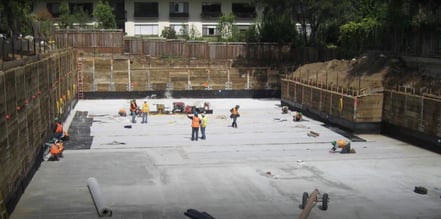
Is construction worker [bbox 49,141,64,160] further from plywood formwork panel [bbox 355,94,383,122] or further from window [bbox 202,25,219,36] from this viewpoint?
window [bbox 202,25,219,36]

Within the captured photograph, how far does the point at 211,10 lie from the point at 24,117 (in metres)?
51.7

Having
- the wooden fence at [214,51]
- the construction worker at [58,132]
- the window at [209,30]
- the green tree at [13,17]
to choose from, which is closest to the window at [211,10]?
the window at [209,30]

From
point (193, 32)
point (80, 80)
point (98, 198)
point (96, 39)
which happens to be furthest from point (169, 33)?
point (98, 198)

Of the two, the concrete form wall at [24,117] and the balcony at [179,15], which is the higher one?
the balcony at [179,15]

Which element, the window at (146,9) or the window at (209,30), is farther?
the window at (209,30)

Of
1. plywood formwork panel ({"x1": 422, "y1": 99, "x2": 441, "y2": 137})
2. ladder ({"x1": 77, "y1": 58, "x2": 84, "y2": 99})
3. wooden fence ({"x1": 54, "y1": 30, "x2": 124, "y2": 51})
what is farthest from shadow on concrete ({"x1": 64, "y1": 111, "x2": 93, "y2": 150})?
wooden fence ({"x1": 54, "y1": 30, "x2": 124, "y2": 51})

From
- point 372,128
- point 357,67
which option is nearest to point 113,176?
point 372,128

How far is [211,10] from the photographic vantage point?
68875 millimetres

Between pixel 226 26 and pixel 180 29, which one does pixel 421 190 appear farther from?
pixel 180 29

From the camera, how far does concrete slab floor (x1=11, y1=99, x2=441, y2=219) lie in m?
17.7

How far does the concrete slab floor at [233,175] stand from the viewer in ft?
57.9

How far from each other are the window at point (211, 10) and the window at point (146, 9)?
569 cm

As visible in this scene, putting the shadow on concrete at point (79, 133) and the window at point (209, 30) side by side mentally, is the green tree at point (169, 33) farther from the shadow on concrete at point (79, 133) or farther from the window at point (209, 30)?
the shadow on concrete at point (79, 133)

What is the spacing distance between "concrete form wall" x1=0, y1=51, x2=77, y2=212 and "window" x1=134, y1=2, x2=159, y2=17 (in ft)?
129
